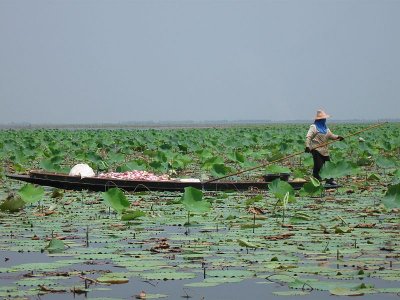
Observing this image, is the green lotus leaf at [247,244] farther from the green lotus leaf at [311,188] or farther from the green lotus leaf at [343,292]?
the green lotus leaf at [311,188]

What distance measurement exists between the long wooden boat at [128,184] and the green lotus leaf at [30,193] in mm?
1974

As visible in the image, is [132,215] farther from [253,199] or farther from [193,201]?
[253,199]

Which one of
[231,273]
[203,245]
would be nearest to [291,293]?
[231,273]

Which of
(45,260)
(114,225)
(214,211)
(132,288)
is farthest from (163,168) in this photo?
(132,288)

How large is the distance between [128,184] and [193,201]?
9.08 feet

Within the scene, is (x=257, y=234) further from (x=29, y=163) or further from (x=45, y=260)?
(x=29, y=163)

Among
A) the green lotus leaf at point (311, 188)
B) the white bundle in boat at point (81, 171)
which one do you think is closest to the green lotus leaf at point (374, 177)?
the green lotus leaf at point (311, 188)

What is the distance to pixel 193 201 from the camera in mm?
6605

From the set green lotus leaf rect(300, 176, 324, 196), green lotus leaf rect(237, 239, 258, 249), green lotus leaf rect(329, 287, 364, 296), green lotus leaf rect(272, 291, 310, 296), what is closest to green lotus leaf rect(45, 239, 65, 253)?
green lotus leaf rect(237, 239, 258, 249)

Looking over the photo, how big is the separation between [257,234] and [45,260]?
1612 mm

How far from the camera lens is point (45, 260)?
4961mm

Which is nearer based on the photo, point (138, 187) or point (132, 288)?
point (132, 288)

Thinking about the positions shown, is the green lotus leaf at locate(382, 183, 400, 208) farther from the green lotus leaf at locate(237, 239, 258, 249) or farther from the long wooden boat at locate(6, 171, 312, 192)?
the long wooden boat at locate(6, 171, 312, 192)

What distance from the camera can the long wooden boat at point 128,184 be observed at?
920 centimetres
